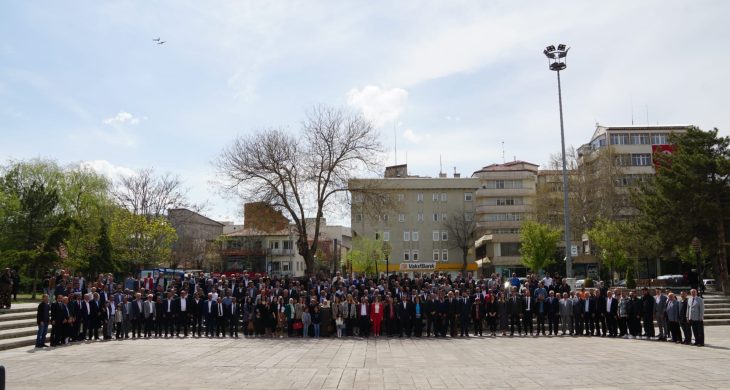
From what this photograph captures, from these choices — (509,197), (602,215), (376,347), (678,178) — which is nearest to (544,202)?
(602,215)

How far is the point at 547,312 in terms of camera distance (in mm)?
22219

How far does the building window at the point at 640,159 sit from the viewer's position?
6756 centimetres

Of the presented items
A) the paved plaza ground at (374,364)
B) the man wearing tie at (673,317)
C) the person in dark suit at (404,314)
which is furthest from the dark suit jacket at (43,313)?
the man wearing tie at (673,317)

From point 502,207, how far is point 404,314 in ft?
189

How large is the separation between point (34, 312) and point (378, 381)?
1766 cm

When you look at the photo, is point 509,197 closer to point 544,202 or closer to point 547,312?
point 544,202

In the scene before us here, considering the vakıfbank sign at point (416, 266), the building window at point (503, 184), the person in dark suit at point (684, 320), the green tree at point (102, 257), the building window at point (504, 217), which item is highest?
the building window at point (503, 184)

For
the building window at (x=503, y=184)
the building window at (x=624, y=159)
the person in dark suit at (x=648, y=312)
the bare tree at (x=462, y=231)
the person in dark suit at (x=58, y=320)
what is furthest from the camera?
the building window at (x=503, y=184)

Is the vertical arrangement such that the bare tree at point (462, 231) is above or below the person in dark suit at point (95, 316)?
above

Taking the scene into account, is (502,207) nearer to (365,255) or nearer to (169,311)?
(365,255)

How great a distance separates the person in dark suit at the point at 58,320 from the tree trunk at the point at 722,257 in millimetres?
30746

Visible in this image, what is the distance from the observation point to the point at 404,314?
21.8m

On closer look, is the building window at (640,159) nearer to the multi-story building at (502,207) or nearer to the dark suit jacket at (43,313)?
the multi-story building at (502,207)

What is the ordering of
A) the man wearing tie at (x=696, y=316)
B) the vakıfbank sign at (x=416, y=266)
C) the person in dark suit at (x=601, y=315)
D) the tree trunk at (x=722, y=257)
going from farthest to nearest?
the vakıfbank sign at (x=416, y=266)
the tree trunk at (x=722, y=257)
the person in dark suit at (x=601, y=315)
the man wearing tie at (x=696, y=316)
